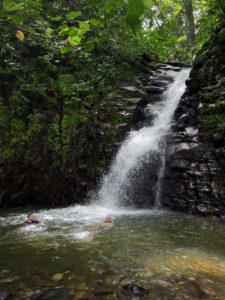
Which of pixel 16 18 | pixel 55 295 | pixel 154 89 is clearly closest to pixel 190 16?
pixel 154 89

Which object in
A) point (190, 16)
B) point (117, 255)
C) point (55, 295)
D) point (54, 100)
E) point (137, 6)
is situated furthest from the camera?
point (190, 16)

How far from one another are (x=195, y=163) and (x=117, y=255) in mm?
4942

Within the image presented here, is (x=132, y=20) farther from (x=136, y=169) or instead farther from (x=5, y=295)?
(x=136, y=169)

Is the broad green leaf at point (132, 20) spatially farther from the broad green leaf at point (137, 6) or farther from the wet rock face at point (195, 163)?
the wet rock face at point (195, 163)

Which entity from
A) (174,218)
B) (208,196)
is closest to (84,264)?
(174,218)

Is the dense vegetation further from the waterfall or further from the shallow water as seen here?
the shallow water

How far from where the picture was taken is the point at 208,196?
7285 mm

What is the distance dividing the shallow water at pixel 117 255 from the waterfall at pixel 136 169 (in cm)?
213

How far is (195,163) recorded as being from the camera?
7.82 meters

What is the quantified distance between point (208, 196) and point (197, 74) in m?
5.57

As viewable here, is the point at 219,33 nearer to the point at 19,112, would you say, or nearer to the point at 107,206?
the point at 107,206

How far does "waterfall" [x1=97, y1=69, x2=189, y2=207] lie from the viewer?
30.2 ft

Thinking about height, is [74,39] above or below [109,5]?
below

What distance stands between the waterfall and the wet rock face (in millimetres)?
521
